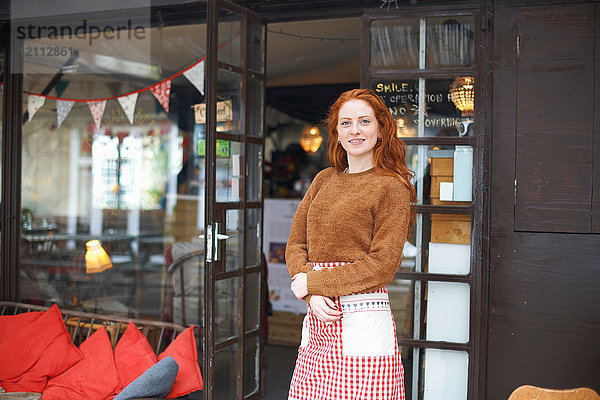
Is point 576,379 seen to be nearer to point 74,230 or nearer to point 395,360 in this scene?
point 395,360

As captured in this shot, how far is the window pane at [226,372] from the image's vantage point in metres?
3.80

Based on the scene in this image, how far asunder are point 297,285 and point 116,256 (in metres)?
6.06

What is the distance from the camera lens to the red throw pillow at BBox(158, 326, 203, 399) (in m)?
3.64

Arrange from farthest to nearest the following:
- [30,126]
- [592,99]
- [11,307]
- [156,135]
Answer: [156,135], [30,126], [11,307], [592,99]

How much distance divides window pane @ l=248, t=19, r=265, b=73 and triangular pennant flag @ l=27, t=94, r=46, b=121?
2600 millimetres

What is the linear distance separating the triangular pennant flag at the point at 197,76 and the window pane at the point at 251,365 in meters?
2.23

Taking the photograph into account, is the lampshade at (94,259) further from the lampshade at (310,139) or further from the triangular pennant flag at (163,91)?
the lampshade at (310,139)

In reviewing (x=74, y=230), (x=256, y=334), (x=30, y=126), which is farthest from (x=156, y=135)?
(x=256, y=334)

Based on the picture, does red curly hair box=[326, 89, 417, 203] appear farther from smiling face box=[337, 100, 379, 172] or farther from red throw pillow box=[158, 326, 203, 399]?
red throw pillow box=[158, 326, 203, 399]

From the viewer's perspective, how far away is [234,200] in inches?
155

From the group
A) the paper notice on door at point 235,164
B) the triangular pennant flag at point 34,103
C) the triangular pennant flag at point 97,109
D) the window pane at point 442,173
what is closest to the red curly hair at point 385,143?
the window pane at point 442,173

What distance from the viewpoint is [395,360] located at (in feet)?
7.46

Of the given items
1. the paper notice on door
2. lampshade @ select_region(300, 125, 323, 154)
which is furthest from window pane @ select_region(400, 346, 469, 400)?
lampshade @ select_region(300, 125, 323, 154)

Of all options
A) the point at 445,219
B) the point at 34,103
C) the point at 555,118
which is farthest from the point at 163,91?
the point at 555,118
